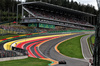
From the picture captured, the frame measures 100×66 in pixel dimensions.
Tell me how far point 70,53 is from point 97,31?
30.4 meters

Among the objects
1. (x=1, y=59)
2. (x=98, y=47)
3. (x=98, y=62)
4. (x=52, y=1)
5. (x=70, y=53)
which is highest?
(x=52, y=1)

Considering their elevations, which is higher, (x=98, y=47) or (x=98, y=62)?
(x=98, y=47)

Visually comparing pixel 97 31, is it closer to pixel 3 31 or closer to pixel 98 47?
pixel 98 47

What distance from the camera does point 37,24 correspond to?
71812 mm

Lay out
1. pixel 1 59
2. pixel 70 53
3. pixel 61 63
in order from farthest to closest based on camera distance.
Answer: pixel 70 53
pixel 61 63
pixel 1 59

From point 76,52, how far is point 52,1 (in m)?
84.7

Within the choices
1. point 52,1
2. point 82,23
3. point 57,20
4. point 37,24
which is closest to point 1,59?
point 37,24

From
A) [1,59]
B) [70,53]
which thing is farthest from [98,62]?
[70,53]

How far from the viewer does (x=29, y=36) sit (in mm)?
55094

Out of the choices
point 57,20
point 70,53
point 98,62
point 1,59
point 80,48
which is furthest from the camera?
point 57,20

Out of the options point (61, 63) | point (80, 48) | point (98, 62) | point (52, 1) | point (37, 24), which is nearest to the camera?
point (98, 62)

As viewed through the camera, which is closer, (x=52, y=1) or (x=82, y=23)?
(x=82, y=23)

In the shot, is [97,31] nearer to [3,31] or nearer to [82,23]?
[3,31]

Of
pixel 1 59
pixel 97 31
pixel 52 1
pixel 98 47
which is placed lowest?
pixel 1 59
